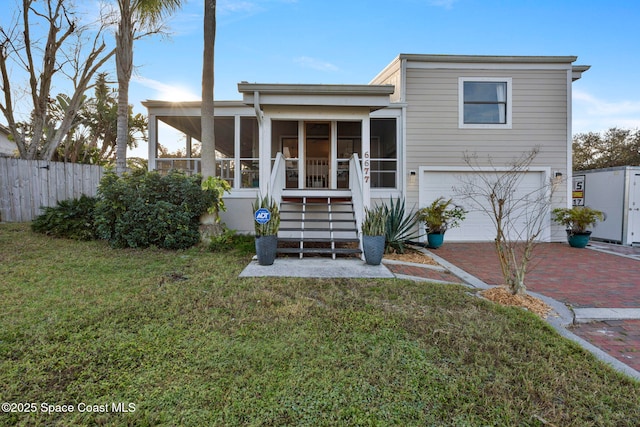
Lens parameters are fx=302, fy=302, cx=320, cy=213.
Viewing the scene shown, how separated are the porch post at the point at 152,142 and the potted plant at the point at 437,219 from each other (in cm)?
784

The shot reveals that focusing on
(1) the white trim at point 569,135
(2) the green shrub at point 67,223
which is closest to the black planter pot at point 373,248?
(2) the green shrub at point 67,223

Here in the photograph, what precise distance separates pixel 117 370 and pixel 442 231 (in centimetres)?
758

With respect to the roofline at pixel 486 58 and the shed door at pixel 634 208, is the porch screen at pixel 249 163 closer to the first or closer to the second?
the roofline at pixel 486 58

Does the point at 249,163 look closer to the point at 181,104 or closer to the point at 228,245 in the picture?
the point at 181,104

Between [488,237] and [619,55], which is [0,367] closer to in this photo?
[488,237]

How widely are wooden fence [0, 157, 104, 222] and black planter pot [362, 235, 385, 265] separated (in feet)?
29.6

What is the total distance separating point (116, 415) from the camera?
5.87 feet

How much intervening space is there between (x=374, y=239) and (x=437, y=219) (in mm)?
3527

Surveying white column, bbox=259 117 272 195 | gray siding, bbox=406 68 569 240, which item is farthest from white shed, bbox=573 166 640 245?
white column, bbox=259 117 272 195

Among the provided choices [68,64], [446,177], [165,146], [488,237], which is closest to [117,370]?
[446,177]

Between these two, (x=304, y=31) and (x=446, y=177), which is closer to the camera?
(x=446, y=177)

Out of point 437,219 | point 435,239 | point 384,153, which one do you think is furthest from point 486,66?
point 435,239

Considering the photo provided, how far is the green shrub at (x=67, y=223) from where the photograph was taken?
270 inches

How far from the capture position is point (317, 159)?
32.0 feet
